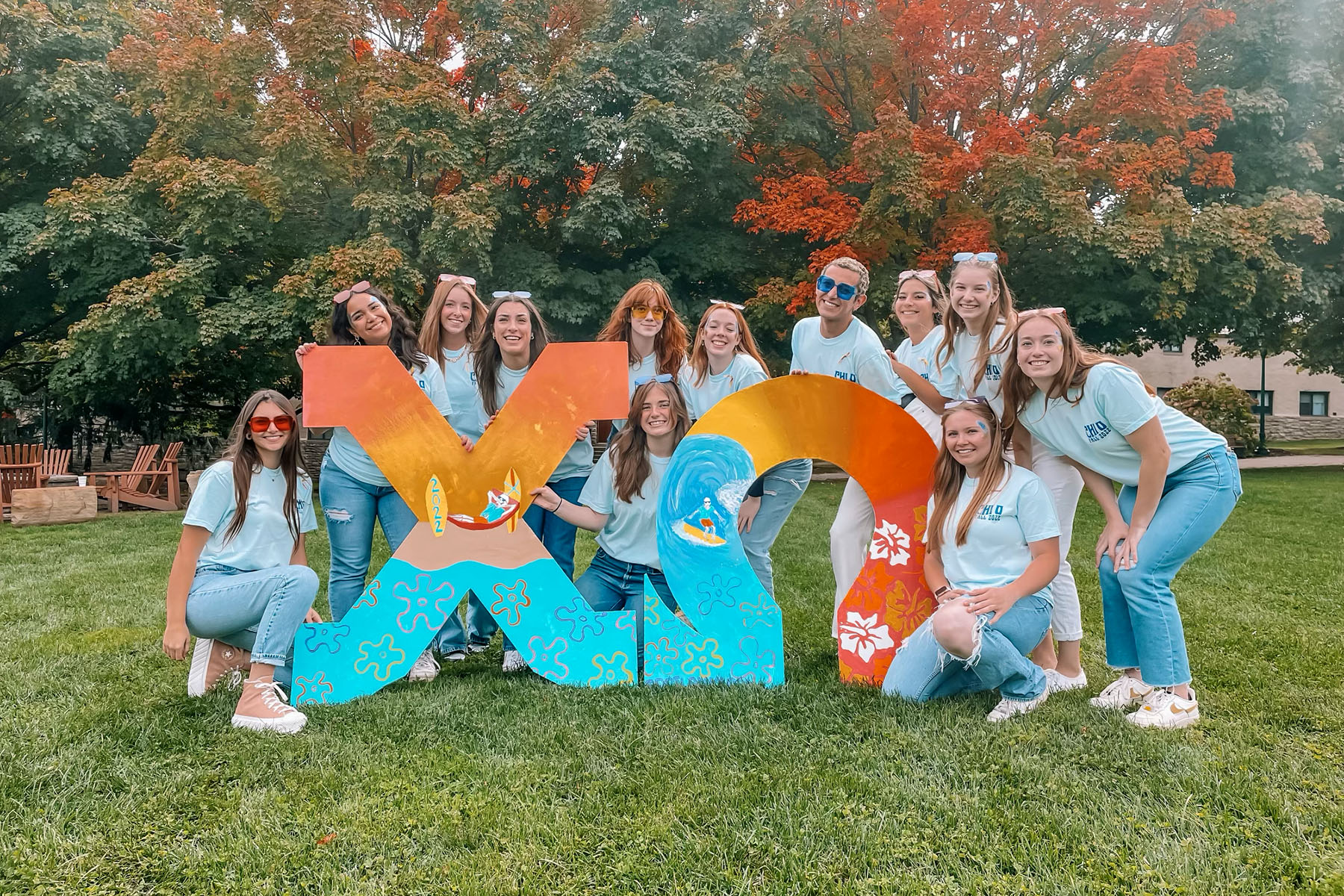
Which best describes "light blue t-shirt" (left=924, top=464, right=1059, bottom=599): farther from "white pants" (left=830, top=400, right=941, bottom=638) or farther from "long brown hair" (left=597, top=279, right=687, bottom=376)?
"long brown hair" (left=597, top=279, right=687, bottom=376)

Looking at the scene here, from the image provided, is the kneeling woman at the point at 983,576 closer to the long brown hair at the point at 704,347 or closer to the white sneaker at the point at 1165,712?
the white sneaker at the point at 1165,712

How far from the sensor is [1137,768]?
3.01 meters

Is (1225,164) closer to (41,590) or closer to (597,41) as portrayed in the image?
(597,41)

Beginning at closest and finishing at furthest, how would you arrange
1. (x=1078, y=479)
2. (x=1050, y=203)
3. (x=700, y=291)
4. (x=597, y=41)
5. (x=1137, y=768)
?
(x=1137, y=768) → (x=1078, y=479) → (x=1050, y=203) → (x=597, y=41) → (x=700, y=291)

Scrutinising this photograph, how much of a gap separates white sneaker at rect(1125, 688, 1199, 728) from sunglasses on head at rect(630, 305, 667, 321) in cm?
277

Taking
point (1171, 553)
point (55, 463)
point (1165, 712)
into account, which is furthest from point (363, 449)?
point (55, 463)

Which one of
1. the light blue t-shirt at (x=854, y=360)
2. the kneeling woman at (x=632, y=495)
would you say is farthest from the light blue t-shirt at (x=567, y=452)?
the light blue t-shirt at (x=854, y=360)

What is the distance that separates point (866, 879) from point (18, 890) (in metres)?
2.33

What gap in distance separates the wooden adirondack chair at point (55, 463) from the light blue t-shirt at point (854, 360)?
41.9ft

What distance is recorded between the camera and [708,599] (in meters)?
3.93

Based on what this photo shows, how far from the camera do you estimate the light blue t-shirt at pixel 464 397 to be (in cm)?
434

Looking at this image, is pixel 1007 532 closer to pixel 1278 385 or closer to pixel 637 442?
pixel 637 442

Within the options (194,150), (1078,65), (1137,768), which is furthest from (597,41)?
(1137,768)

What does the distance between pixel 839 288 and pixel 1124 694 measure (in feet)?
7.18
